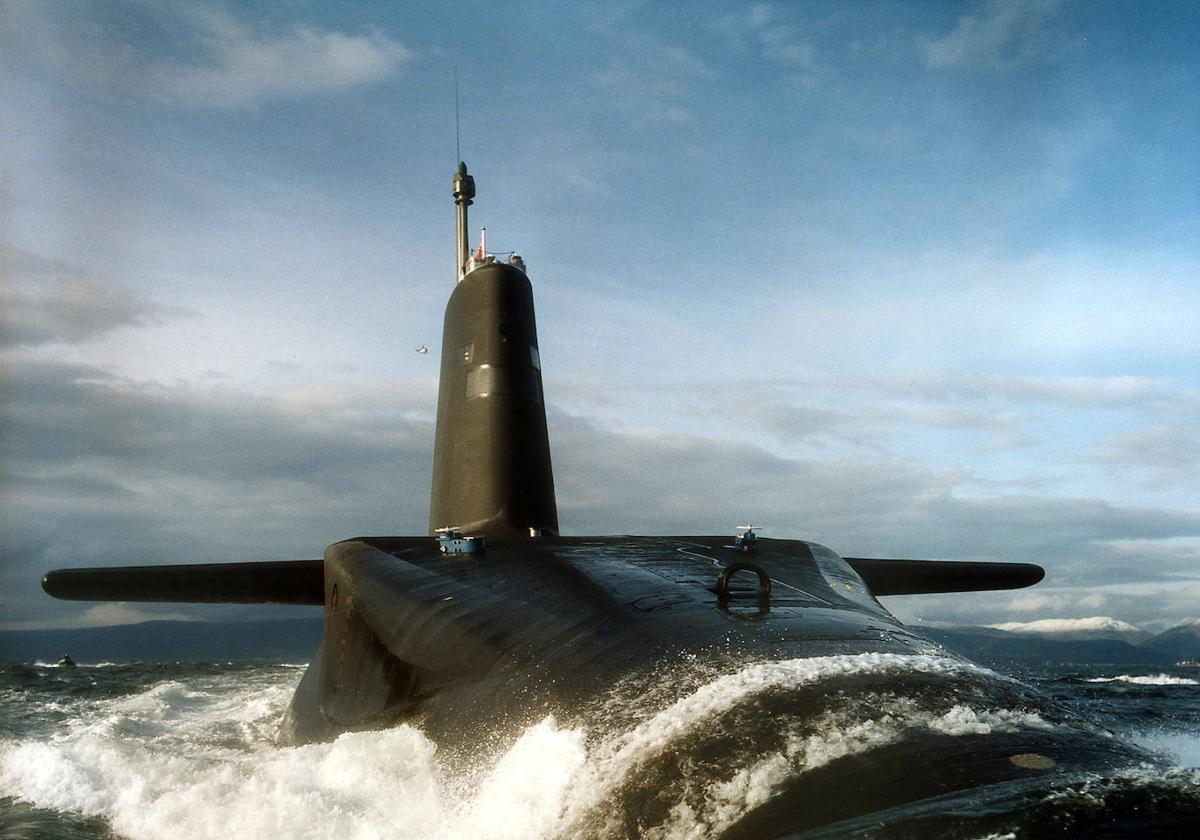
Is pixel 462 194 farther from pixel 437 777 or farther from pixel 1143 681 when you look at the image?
pixel 1143 681

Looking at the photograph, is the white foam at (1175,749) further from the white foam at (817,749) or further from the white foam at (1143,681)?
the white foam at (1143,681)

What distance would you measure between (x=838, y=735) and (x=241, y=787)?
165 inches

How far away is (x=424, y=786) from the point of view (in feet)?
17.2

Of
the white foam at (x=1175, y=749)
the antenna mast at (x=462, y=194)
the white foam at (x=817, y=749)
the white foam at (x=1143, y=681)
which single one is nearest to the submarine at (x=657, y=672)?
the white foam at (x=817, y=749)

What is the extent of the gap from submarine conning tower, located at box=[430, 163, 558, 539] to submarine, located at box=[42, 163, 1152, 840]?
4cm

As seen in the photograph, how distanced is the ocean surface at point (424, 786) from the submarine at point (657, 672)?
36 mm

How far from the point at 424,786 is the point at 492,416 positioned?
22.0 ft

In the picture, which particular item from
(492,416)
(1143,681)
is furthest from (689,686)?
(1143,681)

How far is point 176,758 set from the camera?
27.3 feet

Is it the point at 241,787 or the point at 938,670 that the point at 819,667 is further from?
Result: the point at 241,787

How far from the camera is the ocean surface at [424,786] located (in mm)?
2715

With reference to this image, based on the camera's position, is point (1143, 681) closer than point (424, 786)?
No

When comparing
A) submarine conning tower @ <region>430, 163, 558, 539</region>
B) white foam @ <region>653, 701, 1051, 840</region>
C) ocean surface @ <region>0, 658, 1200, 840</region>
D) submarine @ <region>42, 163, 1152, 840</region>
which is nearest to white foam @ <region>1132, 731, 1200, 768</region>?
ocean surface @ <region>0, 658, 1200, 840</region>

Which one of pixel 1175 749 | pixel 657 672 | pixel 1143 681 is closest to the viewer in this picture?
pixel 657 672
